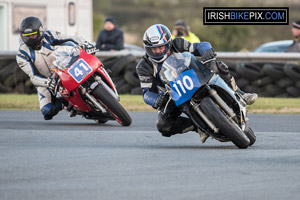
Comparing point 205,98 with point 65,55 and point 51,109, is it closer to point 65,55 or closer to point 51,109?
point 65,55

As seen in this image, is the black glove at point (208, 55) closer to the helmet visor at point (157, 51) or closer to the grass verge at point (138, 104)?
the helmet visor at point (157, 51)

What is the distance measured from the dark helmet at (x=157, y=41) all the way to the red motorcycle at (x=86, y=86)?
2106 millimetres

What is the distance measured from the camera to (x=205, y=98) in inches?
316

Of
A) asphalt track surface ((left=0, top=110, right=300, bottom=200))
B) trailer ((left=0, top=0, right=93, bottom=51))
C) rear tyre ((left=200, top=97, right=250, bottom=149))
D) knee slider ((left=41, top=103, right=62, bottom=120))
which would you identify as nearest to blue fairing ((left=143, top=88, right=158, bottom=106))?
asphalt track surface ((left=0, top=110, right=300, bottom=200))

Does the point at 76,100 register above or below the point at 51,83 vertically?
below

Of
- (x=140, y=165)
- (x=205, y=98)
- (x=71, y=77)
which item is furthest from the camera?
(x=71, y=77)

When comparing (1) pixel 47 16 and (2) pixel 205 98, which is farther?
(1) pixel 47 16

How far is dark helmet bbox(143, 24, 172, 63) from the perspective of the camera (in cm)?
881

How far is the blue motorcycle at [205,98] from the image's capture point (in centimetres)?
799

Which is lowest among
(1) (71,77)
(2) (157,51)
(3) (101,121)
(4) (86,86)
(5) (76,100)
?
(3) (101,121)

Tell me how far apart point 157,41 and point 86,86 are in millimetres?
2608

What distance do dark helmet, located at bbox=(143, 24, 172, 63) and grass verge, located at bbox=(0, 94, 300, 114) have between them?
19.6ft

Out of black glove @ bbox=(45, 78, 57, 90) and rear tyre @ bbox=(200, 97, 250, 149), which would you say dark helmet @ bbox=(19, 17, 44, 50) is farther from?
rear tyre @ bbox=(200, 97, 250, 149)

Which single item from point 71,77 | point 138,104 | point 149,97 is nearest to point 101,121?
point 71,77
